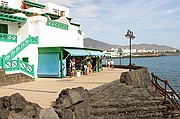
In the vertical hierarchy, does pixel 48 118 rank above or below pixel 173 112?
above

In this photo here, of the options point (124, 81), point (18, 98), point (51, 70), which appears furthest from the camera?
point (51, 70)

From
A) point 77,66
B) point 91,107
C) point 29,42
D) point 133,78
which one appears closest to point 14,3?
point 29,42

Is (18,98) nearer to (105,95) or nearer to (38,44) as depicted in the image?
(105,95)

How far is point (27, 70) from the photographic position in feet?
53.9

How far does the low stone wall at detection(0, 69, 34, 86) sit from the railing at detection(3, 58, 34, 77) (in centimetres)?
42

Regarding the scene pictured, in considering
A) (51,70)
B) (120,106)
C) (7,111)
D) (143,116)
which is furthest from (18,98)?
(51,70)

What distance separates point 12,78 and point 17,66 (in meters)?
1.10

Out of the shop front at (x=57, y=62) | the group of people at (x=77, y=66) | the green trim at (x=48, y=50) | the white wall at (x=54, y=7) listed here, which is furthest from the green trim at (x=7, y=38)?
the white wall at (x=54, y=7)

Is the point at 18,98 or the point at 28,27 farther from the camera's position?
the point at 28,27

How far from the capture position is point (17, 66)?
1566cm

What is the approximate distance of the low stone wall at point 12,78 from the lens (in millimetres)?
14205

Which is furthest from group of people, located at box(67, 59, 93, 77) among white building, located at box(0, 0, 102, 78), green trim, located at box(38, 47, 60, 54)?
green trim, located at box(38, 47, 60, 54)

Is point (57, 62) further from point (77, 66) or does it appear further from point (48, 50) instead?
point (77, 66)

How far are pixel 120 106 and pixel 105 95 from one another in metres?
1.03
